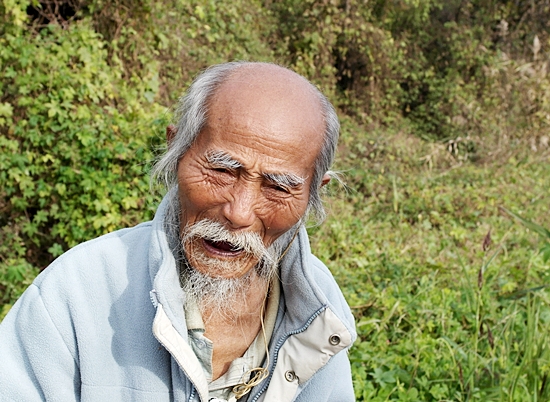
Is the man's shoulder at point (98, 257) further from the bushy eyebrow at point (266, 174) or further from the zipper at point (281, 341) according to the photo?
the zipper at point (281, 341)

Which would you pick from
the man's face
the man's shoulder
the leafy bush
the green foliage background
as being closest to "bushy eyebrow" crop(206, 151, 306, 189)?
the man's face

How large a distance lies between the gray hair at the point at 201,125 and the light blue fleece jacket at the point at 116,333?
127mm

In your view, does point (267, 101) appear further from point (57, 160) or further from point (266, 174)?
point (57, 160)

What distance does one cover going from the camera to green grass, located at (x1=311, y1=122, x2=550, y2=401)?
3.00 meters

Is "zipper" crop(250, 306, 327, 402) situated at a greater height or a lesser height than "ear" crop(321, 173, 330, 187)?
Answer: lesser

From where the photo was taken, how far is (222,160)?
5.29ft

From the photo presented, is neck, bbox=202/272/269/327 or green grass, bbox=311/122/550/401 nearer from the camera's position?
neck, bbox=202/272/269/327

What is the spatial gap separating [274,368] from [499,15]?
31.6 feet

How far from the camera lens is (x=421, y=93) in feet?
32.6

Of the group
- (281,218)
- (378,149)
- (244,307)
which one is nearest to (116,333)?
(244,307)

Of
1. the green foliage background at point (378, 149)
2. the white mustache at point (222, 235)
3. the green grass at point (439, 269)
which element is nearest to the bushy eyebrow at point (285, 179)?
the white mustache at point (222, 235)

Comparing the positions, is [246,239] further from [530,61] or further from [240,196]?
[530,61]

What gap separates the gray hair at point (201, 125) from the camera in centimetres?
165

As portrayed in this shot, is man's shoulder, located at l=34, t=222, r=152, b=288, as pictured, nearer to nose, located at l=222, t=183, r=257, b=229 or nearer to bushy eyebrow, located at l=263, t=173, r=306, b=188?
nose, located at l=222, t=183, r=257, b=229
